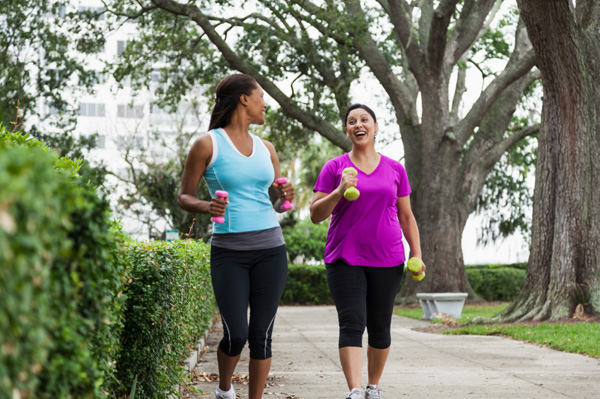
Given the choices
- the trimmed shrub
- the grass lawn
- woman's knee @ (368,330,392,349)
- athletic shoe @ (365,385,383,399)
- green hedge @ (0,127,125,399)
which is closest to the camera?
green hedge @ (0,127,125,399)

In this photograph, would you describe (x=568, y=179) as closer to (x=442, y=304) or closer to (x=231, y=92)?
(x=442, y=304)

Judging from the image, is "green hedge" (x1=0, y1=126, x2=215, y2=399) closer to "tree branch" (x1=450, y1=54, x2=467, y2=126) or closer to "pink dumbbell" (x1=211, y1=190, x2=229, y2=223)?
"pink dumbbell" (x1=211, y1=190, x2=229, y2=223)

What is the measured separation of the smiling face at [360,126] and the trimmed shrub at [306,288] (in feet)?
72.5

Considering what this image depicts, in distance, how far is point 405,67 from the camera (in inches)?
908

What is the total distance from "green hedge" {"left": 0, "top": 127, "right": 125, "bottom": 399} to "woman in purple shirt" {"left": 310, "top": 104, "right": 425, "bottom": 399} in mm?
2739

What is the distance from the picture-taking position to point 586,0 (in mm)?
13664

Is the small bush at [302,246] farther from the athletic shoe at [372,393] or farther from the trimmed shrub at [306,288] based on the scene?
the athletic shoe at [372,393]

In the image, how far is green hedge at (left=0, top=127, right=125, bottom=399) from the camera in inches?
59.1

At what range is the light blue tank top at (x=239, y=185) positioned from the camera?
4.74m

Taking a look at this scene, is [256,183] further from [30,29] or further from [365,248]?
[30,29]

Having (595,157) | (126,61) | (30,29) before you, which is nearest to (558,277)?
(595,157)

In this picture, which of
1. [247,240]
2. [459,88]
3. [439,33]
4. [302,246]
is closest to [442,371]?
[247,240]

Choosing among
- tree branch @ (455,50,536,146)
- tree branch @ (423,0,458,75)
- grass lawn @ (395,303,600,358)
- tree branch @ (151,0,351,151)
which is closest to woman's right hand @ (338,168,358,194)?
grass lawn @ (395,303,600,358)

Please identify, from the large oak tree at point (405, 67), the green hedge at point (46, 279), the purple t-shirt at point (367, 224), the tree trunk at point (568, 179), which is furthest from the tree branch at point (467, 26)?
the green hedge at point (46, 279)
